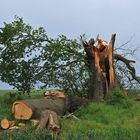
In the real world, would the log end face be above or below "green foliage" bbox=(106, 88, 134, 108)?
→ below

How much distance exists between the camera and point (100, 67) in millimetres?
18375

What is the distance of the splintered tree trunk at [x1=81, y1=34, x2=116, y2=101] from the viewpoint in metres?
17.9

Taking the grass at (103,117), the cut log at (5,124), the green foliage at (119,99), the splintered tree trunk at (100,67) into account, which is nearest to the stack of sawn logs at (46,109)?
the cut log at (5,124)

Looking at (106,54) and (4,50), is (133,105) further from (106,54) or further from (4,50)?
(4,50)

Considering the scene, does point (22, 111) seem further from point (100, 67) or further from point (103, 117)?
point (100, 67)

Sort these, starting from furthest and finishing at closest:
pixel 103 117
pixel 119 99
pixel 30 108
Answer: pixel 119 99, pixel 103 117, pixel 30 108

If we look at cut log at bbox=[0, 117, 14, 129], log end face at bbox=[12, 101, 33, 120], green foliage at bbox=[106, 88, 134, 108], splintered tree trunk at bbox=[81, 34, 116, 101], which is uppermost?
splintered tree trunk at bbox=[81, 34, 116, 101]

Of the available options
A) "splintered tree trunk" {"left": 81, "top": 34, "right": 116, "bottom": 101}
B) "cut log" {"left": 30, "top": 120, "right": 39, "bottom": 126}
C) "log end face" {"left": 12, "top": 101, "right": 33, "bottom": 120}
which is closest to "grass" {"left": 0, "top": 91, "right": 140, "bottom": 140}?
"log end face" {"left": 12, "top": 101, "right": 33, "bottom": 120}

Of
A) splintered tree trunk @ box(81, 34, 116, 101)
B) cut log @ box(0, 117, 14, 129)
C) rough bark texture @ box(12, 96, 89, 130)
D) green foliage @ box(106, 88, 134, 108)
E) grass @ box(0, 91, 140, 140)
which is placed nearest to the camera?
grass @ box(0, 91, 140, 140)

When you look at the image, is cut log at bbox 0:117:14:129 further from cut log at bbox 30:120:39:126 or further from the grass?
cut log at bbox 30:120:39:126

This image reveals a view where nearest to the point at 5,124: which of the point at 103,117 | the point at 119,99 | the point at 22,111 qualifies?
the point at 22,111

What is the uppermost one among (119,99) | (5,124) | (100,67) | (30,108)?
(100,67)

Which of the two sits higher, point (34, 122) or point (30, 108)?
point (30, 108)

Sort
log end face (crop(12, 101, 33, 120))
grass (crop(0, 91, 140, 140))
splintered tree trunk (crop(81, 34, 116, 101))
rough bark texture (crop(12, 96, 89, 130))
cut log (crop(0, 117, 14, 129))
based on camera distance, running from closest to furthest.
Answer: grass (crop(0, 91, 140, 140))
rough bark texture (crop(12, 96, 89, 130))
cut log (crop(0, 117, 14, 129))
log end face (crop(12, 101, 33, 120))
splintered tree trunk (crop(81, 34, 116, 101))
